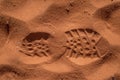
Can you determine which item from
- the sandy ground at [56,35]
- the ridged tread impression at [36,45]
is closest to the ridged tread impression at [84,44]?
the sandy ground at [56,35]

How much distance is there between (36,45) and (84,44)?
10.7 inches

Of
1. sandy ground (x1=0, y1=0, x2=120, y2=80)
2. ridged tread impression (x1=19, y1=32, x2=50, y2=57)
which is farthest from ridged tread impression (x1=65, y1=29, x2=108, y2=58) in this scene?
ridged tread impression (x1=19, y1=32, x2=50, y2=57)

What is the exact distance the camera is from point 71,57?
152 cm

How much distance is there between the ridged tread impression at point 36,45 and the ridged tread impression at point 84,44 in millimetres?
124

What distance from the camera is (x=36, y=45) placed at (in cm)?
154

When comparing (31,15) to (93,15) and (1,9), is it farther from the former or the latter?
(93,15)

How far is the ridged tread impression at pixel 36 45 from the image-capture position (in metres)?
1.53

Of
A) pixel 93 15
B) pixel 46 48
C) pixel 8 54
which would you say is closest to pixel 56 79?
pixel 46 48

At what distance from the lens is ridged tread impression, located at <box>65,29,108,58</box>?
151cm

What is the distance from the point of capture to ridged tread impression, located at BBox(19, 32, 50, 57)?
5.02 feet

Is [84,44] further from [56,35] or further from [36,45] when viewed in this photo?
[36,45]

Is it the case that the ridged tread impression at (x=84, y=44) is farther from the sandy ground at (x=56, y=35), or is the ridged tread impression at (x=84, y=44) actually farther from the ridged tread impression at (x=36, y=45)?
the ridged tread impression at (x=36, y=45)

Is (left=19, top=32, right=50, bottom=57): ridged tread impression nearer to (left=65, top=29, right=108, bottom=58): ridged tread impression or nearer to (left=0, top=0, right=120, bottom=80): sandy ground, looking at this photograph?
(left=0, top=0, right=120, bottom=80): sandy ground

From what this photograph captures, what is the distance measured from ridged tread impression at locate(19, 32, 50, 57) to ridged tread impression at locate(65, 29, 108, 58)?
0.41 ft
